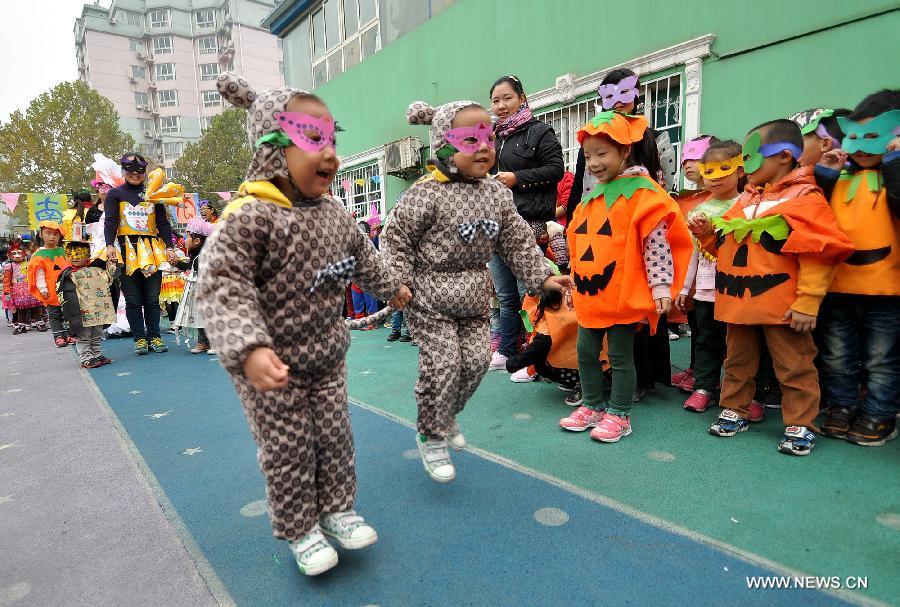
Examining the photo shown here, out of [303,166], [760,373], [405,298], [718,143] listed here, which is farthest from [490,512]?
[718,143]

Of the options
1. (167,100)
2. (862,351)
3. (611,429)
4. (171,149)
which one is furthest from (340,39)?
(167,100)

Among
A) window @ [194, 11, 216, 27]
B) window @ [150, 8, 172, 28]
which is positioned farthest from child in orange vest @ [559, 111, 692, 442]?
window @ [150, 8, 172, 28]

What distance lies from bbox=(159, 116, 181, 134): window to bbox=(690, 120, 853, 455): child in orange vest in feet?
169

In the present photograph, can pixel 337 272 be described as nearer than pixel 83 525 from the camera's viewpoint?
Yes

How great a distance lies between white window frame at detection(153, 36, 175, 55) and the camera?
44.3 metres

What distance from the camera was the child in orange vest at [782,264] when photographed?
225 centimetres

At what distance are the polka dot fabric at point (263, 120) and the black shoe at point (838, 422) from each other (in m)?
2.76

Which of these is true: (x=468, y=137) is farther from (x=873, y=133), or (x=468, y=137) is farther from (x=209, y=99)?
(x=209, y=99)

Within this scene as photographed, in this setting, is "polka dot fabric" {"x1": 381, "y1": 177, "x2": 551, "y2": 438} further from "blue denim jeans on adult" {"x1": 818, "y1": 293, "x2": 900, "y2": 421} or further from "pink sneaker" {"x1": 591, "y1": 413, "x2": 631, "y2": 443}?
"blue denim jeans on adult" {"x1": 818, "y1": 293, "x2": 900, "y2": 421}

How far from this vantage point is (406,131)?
31.3 ft

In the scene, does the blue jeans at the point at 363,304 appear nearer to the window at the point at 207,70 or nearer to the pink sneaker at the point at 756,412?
the pink sneaker at the point at 756,412

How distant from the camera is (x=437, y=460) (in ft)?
7.22

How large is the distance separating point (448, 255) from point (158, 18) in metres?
56.7

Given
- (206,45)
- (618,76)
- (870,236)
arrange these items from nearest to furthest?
(870,236) < (618,76) < (206,45)
